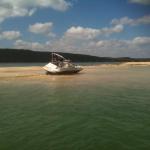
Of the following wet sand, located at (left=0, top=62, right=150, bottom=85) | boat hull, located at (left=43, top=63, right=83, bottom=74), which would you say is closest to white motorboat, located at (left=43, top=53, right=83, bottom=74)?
boat hull, located at (left=43, top=63, right=83, bottom=74)

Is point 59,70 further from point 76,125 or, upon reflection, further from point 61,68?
point 76,125

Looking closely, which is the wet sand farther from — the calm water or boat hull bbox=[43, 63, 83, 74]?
the calm water

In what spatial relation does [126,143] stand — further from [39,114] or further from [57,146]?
[39,114]

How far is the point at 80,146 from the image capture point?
12.1m

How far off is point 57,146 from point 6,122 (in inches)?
207

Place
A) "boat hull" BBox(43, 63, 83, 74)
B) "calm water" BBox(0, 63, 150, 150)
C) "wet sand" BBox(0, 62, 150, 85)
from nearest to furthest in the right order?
1. "calm water" BBox(0, 63, 150, 150)
2. "wet sand" BBox(0, 62, 150, 85)
3. "boat hull" BBox(43, 63, 83, 74)

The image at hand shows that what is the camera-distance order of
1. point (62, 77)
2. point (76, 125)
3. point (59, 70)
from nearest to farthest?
point (76, 125)
point (62, 77)
point (59, 70)

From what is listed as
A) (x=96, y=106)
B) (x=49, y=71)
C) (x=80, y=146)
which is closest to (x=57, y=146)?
(x=80, y=146)

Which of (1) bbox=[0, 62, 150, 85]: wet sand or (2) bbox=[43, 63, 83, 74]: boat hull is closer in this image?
(1) bbox=[0, 62, 150, 85]: wet sand

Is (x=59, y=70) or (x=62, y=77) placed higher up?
(x=59, y=70)

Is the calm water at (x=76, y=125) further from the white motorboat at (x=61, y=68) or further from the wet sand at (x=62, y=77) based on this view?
the white motorboat at (x=61, y=68)

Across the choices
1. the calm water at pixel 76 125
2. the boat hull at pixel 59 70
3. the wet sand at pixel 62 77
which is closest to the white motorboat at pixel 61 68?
the boat hull at pixel 59 70

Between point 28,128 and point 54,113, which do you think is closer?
point 28,128

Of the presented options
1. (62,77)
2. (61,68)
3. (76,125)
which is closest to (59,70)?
(61,68)
